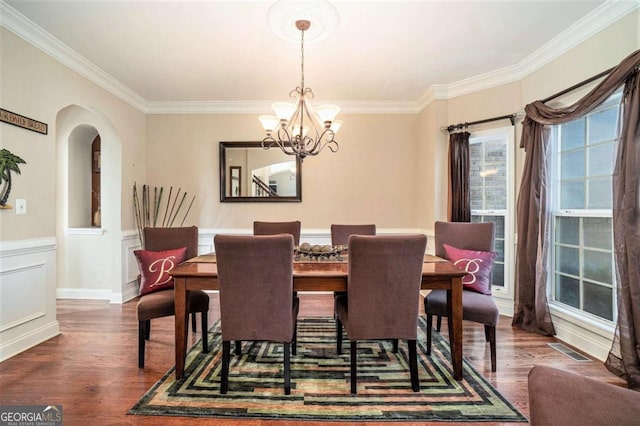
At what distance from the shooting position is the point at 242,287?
184cm

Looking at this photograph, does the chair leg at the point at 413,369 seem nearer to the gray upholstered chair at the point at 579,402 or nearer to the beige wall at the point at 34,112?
the gray upholstered chair at the point at 579,402

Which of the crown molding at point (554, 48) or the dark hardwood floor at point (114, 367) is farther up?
the crown molding at point (554, 48)

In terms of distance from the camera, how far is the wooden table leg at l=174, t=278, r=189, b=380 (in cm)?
198

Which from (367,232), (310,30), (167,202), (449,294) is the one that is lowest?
(449,294)

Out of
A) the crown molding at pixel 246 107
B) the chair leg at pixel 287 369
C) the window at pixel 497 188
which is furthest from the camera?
the crown molding at pixel 246 107

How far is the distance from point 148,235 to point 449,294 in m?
2.43

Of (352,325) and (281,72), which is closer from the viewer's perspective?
(352,325)

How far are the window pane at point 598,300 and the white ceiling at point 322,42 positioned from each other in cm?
201

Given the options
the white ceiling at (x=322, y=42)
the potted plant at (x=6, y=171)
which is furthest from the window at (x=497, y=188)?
the potted plant at (x=6, y=171)

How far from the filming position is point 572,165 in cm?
271

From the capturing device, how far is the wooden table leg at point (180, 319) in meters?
1.98


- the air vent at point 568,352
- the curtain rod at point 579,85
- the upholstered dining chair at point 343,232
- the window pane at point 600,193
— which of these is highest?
the curtain rod at point 579,85

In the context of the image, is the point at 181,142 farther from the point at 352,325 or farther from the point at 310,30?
the point at 352,325

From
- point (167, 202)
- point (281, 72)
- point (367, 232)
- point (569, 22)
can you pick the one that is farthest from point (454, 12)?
point (167, 202)
